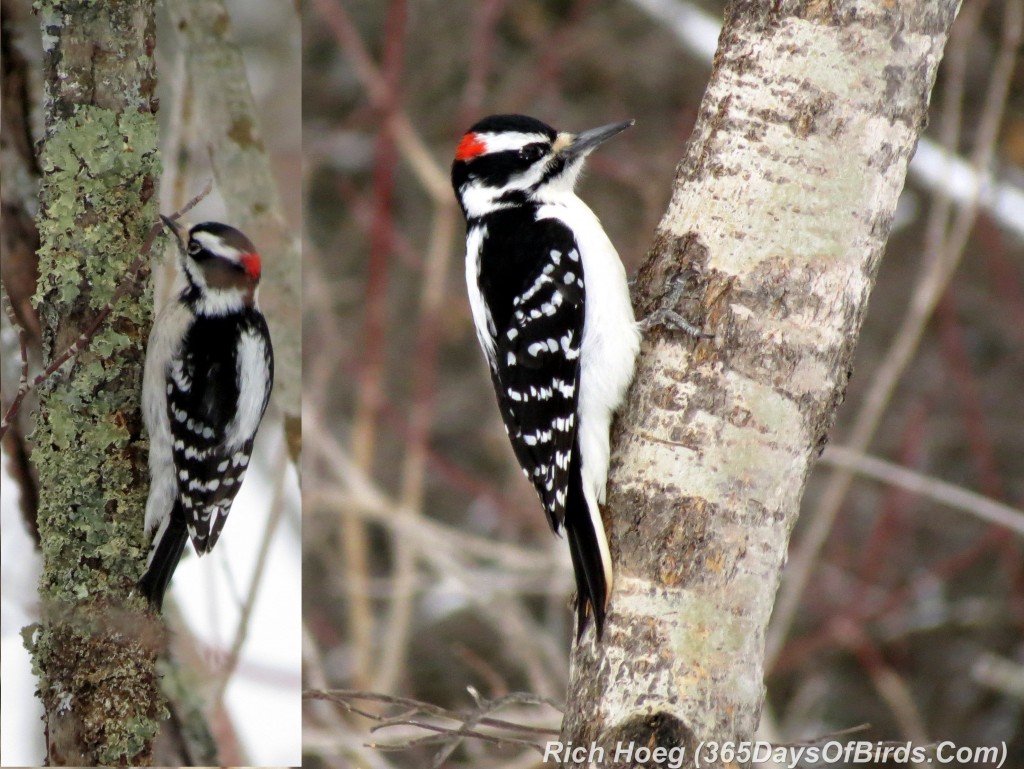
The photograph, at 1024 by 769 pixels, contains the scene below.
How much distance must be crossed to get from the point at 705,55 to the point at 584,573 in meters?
2.23

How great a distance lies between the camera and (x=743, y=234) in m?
1.70

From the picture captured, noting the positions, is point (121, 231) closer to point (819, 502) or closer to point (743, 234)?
point (743, 234)

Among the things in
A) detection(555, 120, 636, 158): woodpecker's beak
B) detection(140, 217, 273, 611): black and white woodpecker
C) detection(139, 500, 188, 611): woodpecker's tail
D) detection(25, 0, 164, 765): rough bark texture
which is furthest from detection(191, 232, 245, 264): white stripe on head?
detection(555, 120, 636, 158): woodpecker's beak

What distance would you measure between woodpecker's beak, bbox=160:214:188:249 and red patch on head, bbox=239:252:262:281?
0.14 m

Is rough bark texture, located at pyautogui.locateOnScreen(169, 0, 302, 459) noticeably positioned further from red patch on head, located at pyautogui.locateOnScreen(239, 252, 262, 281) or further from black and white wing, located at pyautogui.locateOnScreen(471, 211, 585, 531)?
black and white wing, located at pyautogui.locateOnScreen(471, 211, 585, 531)

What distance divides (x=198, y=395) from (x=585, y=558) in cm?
68

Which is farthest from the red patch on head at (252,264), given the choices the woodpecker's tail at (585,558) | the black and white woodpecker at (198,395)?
the woodpecker's tail at (585,558)

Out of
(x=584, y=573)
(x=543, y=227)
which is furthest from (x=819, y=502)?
(x=584, y=573)

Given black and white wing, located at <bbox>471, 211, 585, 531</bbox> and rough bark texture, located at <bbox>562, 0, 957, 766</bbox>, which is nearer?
rough bark texture, located at <bbox>562, 0, 957, 766</bbox>

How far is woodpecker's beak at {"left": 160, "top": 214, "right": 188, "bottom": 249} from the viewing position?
1780 millimetres

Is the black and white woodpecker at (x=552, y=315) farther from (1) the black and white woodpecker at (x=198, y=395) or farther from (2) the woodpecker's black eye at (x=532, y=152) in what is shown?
(1) the black and white woodpecker at (x=198, y=395)

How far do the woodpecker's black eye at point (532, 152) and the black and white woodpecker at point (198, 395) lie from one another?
0.56 m

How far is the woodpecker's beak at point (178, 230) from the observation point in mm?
1780

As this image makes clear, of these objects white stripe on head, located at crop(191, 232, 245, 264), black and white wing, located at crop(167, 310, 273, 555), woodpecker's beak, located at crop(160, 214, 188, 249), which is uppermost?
woodpecker's beak, located at crop(160, 214, 188, 249)
